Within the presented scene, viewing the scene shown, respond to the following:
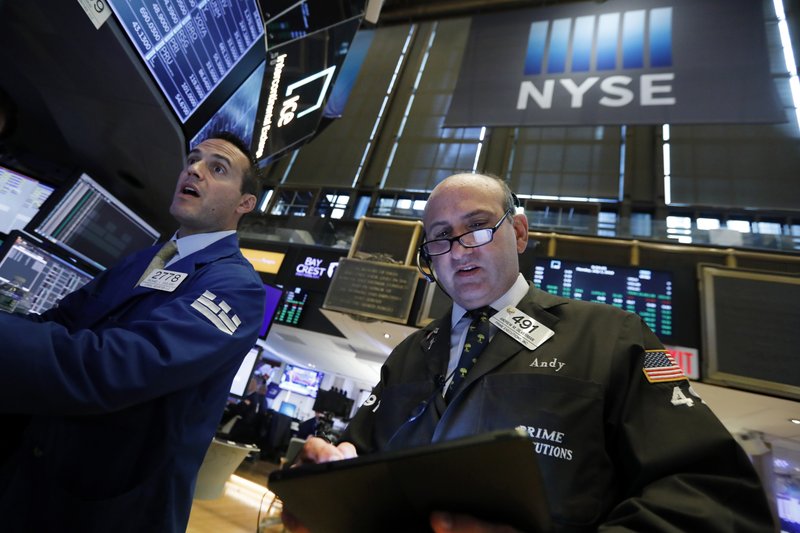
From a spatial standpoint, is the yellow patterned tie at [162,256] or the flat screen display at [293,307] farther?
the flat screen display at [293,307]

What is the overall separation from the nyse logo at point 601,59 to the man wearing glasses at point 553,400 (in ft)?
12.7

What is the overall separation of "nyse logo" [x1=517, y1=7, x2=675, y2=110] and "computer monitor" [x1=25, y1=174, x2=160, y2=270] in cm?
411

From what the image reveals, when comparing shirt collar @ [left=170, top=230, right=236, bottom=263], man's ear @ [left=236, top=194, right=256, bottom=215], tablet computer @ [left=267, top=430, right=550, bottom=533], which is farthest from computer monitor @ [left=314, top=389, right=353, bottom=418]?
tablet computer @ [left=267, top=430, right=550, bottom=533]

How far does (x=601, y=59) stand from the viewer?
459 cm

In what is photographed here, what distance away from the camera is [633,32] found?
476 cm

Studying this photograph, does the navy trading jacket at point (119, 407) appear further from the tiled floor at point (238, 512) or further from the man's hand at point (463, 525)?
the tiled floor at point (238, 512)

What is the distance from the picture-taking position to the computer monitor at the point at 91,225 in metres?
2.17

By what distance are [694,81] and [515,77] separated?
187cm

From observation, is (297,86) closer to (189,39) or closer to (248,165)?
(189,39)

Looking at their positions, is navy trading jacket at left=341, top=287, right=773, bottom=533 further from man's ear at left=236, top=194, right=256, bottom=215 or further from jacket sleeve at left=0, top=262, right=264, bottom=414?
man's ear at left=236, top=194, right=256, bottom=215

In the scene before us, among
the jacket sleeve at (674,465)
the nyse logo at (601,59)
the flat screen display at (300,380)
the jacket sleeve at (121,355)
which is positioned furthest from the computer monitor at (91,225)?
the flat screen display at (300,380)

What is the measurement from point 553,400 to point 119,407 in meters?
1.01

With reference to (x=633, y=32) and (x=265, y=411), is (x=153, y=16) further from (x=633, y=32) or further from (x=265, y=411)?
(x=265, y=411)

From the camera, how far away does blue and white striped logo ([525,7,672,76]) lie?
4.46m
